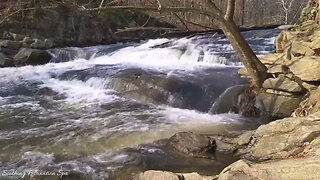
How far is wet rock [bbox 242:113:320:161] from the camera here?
495 centimetres

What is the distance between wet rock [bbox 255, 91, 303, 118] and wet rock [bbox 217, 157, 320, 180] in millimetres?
3396

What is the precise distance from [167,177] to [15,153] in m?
2.87

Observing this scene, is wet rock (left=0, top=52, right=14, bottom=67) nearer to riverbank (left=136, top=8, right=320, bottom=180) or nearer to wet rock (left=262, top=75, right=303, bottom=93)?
riverbank (left=136, top=8, right=320, bottom=180)

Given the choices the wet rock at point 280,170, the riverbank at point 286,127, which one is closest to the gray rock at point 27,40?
the riverbank at point 286,127

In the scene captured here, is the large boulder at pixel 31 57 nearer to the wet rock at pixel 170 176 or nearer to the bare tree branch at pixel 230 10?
the bare tree branch at pixel 230 10

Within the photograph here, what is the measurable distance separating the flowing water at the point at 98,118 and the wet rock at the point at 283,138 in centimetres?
67

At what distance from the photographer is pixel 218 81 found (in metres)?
9.35

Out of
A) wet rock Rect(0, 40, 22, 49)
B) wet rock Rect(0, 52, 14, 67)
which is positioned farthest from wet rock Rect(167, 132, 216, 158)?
wet rock Rect(0, 40, 22, 49)

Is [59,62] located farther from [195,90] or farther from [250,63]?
[250,63]

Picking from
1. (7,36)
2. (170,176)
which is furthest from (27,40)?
(170,176)

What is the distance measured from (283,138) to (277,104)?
216 centimetres

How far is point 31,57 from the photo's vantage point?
49.1 ft

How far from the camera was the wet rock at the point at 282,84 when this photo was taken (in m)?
7.32

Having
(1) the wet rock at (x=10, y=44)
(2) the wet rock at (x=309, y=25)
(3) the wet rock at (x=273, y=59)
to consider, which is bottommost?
(1) the wet rock at (x=10, y=44)
